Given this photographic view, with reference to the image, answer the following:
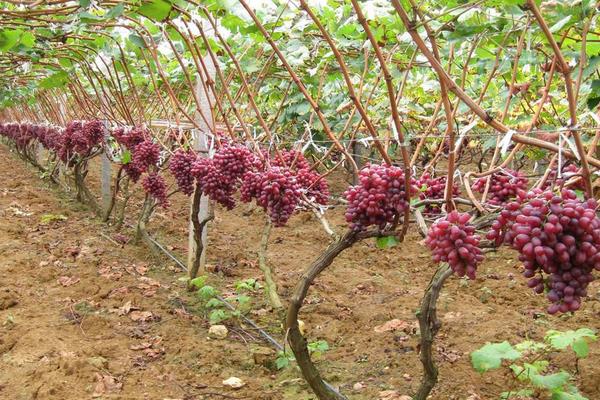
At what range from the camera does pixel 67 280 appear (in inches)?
225

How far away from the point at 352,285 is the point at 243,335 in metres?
1.61

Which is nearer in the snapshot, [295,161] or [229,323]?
[295,161]

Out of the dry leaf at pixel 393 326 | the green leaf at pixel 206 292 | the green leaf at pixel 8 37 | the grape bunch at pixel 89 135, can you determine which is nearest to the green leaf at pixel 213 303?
the green leaf at pixel 206 292

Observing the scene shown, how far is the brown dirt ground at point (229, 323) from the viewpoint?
3.59 metres

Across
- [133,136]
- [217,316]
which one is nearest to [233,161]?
[217,316]

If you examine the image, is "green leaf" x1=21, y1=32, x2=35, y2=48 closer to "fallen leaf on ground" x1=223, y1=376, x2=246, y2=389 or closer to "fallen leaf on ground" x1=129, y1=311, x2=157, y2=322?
"fallen leaf on ground" x1=129, y1=311, x2=157, y2=322

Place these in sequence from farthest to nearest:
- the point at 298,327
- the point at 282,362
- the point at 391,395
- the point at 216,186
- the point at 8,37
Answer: the point at 282,362, the point at 8,37, the point at 391,395, the point at 216,186, the point at 298,327

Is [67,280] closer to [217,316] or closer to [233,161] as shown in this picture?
[217,316]

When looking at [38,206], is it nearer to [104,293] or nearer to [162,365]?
[104,293]

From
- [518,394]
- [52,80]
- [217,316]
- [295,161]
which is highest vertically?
[295,161]

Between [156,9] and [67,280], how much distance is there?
3689 mm

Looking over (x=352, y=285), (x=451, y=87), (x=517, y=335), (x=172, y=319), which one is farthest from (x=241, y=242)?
(x=451, y=87)

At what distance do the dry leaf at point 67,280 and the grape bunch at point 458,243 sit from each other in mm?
4902

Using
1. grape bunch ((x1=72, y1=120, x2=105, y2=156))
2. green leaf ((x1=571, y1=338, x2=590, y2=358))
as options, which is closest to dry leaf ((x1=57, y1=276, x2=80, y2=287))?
grape bunch ((x1=72, y1=120, x2=105, y2=156))
